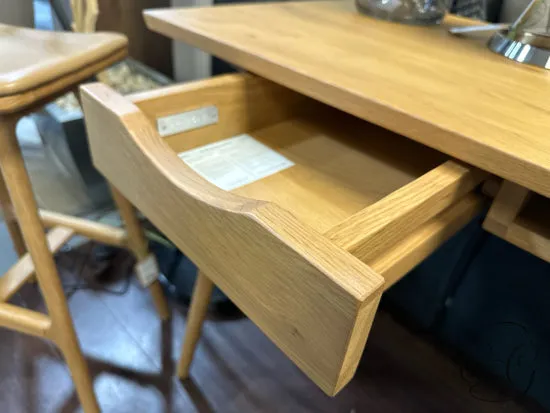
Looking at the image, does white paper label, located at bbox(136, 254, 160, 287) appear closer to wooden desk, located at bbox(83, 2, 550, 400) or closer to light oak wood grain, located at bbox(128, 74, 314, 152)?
wooden desk, located at bbox(83, 2, 550, 400)

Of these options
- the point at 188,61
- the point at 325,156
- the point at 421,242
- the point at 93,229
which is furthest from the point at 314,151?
the point at 188,61

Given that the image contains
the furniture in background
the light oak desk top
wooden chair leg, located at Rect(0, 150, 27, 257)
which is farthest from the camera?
the furniture in background

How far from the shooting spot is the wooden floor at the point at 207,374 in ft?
3.02

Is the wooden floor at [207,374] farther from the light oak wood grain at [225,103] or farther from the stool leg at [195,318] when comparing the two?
the light oak wood grain at [225,103]

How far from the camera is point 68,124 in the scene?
113 centimetres

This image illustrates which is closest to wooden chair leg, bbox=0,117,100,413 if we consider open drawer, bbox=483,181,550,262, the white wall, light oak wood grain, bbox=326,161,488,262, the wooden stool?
the wooden stool

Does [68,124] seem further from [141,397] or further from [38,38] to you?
[141,397]

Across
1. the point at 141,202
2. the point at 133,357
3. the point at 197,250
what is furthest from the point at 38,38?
the point at 133,357

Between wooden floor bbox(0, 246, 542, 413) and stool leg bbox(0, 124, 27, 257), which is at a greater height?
stool leg bbox(0, 124, 27, 257)

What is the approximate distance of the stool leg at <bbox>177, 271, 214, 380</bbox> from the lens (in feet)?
2.55

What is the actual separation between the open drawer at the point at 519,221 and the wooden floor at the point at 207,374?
0.58 metres

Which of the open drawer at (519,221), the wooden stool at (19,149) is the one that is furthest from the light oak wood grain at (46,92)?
the open drawer at (519,221)

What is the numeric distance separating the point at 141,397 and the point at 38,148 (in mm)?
960

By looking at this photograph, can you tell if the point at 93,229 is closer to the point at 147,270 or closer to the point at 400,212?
the point at 147,270
